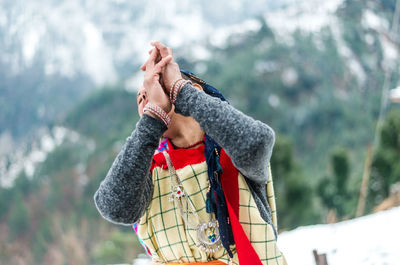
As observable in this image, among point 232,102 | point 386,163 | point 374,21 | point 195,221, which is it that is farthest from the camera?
point 374,21

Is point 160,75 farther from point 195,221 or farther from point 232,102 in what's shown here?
point 232,102

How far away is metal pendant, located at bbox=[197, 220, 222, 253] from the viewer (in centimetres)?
63

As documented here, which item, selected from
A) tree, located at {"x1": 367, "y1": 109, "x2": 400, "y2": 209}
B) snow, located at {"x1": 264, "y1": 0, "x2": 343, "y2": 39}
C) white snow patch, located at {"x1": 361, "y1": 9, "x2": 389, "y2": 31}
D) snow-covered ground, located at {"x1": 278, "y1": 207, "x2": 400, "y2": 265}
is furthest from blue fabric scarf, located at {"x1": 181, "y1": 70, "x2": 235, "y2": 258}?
snow, located at {"x1": 264, "y1": 0, "x2": 343, "y2": 39}

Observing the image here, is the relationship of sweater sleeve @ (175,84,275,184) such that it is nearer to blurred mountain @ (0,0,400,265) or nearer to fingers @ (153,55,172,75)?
fingers @ (153,55,172,75)

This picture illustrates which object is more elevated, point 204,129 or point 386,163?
point 204,129

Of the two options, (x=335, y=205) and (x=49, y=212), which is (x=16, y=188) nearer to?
(x=49, y=212)

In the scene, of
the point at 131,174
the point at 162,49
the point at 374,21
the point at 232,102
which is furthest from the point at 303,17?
the point at 131,174

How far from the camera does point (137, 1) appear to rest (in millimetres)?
37281

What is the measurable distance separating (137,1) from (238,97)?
23171 millimetres

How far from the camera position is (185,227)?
644mm

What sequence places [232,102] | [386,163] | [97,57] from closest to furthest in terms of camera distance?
[386,163]
[232,102]
[97,57]

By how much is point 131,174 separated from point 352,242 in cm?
155

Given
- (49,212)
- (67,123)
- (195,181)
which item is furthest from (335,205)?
(67,123)

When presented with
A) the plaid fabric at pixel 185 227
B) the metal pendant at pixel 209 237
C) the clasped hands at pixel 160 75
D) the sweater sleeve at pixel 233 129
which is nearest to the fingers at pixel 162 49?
the clasped hands at pixel 160 75
